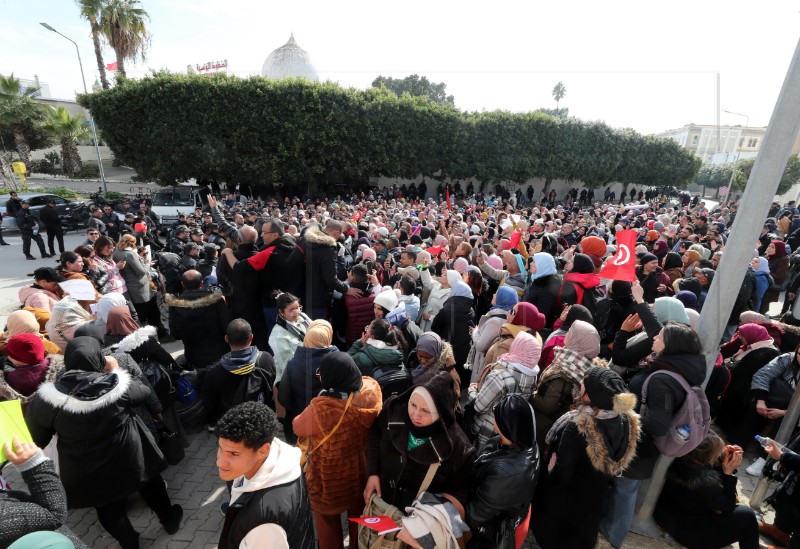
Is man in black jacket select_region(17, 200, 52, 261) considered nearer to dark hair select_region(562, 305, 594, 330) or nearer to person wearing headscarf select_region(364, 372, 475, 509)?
person wearing headscarf select_region(364, 372, 475, 509)

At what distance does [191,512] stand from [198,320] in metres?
1.85

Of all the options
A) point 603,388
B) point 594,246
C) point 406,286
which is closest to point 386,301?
point 406,286

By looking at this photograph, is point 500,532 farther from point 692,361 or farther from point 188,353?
point 188,353

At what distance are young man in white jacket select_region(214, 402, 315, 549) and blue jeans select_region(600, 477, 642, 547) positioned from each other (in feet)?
7.54

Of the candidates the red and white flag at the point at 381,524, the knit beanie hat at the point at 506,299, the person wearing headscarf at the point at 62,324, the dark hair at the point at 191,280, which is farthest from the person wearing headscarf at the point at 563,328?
the person wearing headscarf at the point at 62,324

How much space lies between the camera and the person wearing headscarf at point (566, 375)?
2.95m

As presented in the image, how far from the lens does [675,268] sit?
20.8 feet

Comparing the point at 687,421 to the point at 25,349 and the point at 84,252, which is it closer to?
the point at 25,349

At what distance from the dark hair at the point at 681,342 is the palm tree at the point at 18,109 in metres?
38.2

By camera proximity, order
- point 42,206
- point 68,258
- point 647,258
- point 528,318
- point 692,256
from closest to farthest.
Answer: point 528,318 → point 68,258 → point 647,258 → point 692,256 → point 42,206

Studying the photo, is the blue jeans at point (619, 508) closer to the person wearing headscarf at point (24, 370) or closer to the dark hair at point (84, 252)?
the person wearing headscarf at point (24, 370)

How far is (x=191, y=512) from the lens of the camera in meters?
3.44

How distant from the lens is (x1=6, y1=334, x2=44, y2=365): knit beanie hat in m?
2.95

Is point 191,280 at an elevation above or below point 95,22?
below
